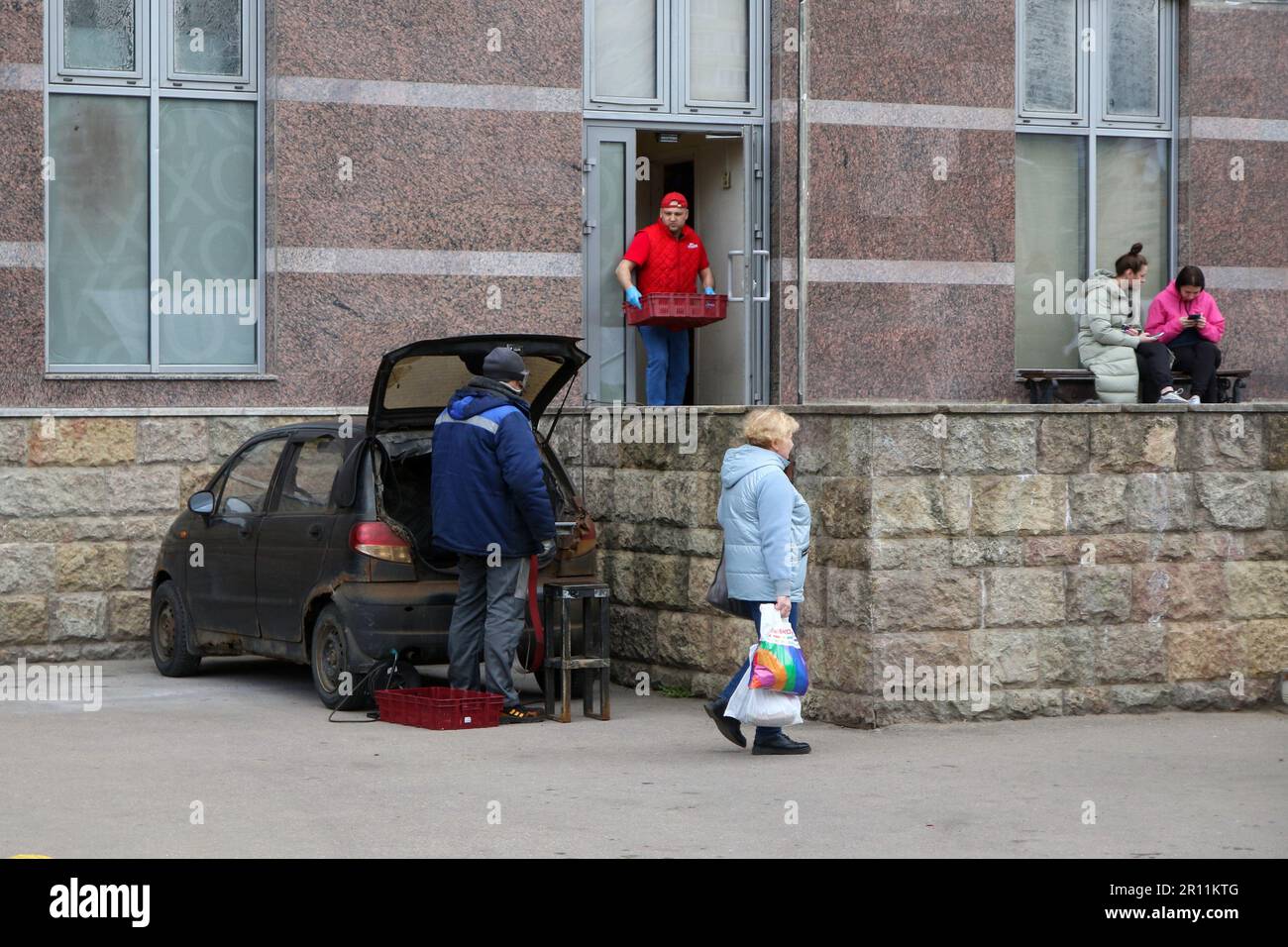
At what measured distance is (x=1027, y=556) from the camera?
11023mm

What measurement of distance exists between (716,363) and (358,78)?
3.99m

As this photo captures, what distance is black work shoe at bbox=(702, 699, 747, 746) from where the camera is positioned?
9.80 m

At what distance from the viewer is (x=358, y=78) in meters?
14.8

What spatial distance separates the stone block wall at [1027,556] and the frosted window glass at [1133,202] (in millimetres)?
5897

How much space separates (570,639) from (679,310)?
4788 millimetres

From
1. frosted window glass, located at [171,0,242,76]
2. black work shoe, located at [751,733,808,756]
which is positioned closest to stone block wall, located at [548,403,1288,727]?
black work shoe, located at [751,733,808,756]

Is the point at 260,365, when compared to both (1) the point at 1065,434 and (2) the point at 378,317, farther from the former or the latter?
(1) the point at 1065,434

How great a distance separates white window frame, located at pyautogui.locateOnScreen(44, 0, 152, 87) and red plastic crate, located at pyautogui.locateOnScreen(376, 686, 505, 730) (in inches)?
237

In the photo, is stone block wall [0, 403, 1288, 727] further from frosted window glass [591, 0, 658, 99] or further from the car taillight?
frosted window glass [591, 0, 658, 99]

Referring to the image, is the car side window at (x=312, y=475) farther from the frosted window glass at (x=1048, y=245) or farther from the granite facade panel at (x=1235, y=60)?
the granite facade panel at (x=1235, y=60)

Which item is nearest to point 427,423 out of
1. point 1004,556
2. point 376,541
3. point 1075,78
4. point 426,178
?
point 376,541

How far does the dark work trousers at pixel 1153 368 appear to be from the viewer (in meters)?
15.4

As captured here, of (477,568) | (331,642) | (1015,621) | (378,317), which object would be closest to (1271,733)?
(1015,621)

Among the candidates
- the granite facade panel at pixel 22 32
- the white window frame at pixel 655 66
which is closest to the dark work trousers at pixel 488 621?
the granite facade panel at pixel 22 32
